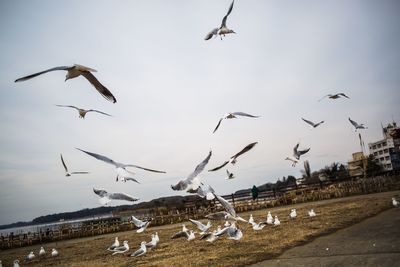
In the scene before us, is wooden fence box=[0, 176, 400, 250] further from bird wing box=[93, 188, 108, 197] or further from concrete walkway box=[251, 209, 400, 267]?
bird wing box=[93, 188, 108, 197]

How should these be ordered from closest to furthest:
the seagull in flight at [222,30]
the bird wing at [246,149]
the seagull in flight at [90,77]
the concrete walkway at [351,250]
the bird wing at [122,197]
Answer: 1. the seagull in flight at [90,77]
2. the bird wing at [122,197]
3. the bird wing at [246,149]
4. the concrete walkway at [351,250]
5. the seagull in flight at [222,30]

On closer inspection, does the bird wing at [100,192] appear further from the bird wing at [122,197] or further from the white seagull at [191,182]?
the white seagull at [191,182]

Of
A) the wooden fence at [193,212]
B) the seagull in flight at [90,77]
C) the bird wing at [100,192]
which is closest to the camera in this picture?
the seagull in flight at [90,77]

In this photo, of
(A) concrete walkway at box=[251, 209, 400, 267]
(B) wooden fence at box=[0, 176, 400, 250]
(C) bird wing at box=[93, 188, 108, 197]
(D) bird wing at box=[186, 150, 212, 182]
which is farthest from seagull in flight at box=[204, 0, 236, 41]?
(B) wooden fence at box=[0, 176, 400, 250]

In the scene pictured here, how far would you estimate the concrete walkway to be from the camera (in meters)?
5.46

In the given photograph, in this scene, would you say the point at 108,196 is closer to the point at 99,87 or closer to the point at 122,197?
the point at 122,197

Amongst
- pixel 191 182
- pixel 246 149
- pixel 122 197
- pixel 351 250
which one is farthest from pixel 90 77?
pixel 351 250

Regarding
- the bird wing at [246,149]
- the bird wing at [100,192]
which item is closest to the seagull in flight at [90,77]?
the bird wing at [100,192]

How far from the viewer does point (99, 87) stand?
3.16m

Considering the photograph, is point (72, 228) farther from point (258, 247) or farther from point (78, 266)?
point (258, 247)

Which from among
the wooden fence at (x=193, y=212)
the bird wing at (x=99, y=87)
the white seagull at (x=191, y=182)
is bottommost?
the wooden fence at (x=193, y=212)

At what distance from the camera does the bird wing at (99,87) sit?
3.10 metres

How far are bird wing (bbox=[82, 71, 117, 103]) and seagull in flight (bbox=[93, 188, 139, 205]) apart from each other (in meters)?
1.06

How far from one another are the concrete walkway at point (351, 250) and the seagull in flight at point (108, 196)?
12.7 feet
